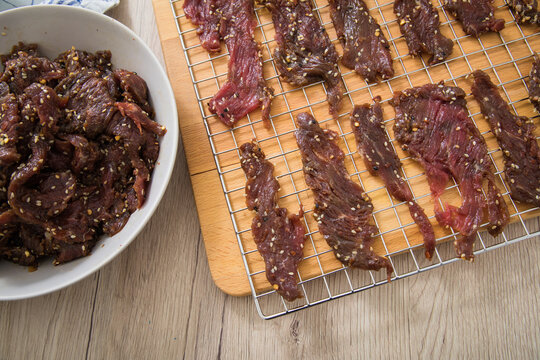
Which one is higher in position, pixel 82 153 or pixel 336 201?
pixel 82 153

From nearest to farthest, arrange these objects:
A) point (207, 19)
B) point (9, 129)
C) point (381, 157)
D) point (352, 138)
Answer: point (9, 129) → point (381, 157) → point (352, 138) → point (207, 19)

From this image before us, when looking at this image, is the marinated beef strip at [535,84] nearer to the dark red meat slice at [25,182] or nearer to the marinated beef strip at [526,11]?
the marinated beef strip at [526,11]

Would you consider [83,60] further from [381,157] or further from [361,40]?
[381,157]

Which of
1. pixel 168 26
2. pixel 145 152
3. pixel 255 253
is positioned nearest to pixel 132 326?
pixel 255 253

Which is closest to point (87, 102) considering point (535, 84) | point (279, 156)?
point (279, 156)

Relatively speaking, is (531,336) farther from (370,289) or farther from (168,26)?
(168,26)

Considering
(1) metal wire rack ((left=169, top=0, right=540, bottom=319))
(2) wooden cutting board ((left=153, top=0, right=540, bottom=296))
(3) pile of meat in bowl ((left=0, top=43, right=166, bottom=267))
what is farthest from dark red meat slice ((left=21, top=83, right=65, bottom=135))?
(1) metal wire rack ((left=169, top=0, right=540, bottom=319))

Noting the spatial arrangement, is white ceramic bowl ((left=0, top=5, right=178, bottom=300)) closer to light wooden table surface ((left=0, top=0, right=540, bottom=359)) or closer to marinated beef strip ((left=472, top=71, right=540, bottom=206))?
light wooden table surface ((left=0, top=0, right=540, bottom=359))
